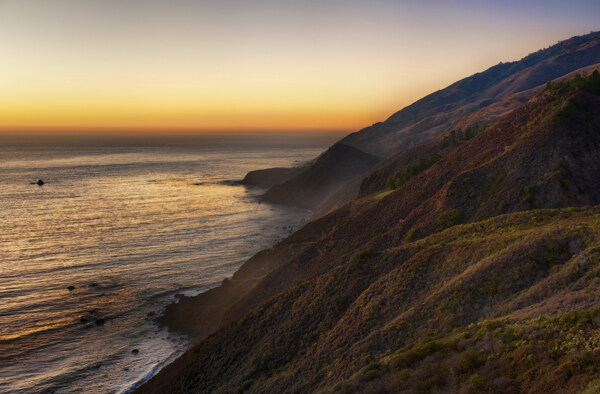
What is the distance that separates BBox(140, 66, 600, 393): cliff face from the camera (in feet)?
53.7

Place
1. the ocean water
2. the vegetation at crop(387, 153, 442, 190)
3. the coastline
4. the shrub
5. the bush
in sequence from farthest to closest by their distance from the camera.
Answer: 1. the vegetation at crop(387, 153, 442, 190)
2. the coastline
3. the ocean water
4. the bush
5. the shrub

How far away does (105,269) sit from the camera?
208 feet

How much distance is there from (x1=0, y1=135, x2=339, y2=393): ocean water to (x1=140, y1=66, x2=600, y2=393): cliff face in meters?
9.83

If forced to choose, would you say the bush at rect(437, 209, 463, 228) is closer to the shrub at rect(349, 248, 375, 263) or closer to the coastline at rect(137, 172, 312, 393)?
the shrub at rect(349, 248, 375, 263)

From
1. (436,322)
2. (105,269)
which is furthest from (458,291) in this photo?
(105,269)

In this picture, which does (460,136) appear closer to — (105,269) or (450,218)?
(450,218)

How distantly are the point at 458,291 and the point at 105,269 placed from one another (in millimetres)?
57953

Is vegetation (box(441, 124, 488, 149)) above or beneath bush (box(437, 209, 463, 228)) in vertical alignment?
above

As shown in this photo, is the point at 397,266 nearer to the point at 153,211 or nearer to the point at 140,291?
the point at 140,291

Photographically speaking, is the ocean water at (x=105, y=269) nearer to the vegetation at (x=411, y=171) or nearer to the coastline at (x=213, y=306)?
the coastline at (x=213, y=306)

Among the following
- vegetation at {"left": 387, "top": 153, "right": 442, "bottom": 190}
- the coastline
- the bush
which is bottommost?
the coastline

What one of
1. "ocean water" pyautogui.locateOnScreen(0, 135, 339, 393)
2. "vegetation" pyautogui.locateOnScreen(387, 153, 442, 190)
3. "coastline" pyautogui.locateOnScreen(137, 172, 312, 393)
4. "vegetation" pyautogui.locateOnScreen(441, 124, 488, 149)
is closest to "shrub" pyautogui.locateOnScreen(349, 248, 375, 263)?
"coastline" pyautogui.locateOnScreen(137, 172, 312, 393)

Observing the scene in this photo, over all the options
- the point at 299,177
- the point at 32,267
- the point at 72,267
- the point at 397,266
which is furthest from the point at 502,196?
the point at 299,177

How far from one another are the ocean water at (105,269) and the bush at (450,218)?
3054cm
